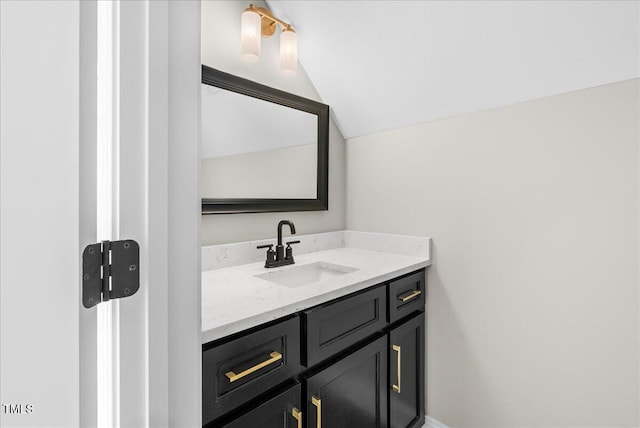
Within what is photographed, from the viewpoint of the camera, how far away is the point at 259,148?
1.56 meters

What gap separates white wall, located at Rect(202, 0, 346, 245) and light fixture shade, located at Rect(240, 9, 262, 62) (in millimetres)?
58

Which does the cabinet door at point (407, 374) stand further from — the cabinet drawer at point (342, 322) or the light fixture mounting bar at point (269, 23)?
the light fixture mounting bar at point (269, 23)

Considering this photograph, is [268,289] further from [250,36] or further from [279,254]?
[250,36]

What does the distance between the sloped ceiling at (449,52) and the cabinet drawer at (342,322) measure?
960 millimetres

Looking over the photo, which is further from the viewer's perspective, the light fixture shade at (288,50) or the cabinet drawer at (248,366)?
the light fixture shade at (288,50)

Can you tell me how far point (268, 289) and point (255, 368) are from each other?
0.31 meters

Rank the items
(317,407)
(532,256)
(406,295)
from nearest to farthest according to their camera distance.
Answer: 1. (317,407)
2. (532,256)
3. (406,295)

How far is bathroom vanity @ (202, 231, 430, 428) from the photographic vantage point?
82cm

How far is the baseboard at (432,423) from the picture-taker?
1.51 m

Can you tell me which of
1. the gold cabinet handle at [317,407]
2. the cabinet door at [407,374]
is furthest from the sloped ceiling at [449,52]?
the gold cabinet handle at [317,407]

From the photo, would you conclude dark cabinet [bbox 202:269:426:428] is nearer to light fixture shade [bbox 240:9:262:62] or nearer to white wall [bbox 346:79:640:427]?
white wall [bbox 346:79:640:427]

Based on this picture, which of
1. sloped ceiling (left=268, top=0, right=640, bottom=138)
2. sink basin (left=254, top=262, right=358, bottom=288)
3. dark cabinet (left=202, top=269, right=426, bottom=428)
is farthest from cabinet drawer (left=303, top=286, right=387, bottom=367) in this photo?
sloped ceiling (left=268, top=0, right=640, bottom=138)

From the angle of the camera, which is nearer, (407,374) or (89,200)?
(89,200)

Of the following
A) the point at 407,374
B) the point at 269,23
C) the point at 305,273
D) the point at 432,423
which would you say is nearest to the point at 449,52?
the point at 269,23
